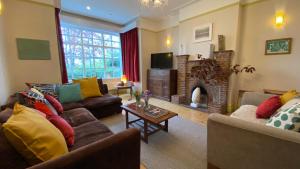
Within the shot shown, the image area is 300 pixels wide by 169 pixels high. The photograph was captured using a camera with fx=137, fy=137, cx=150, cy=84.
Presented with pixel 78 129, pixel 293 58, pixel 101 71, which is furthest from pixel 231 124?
pixel 101 71

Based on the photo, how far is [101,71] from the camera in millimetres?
5691

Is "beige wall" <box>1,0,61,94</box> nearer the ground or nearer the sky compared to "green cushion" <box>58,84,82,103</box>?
nearer the sky

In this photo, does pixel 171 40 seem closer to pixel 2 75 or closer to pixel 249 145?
pixel 249 145

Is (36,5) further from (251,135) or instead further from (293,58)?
(293,58)

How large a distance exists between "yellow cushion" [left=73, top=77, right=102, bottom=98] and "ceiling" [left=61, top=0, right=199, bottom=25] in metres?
2.20

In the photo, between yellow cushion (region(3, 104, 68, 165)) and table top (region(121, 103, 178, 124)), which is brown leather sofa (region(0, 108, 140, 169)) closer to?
yellow cushion (region(3, 104, 68, 165))

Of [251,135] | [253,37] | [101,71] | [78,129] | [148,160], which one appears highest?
[253,37]

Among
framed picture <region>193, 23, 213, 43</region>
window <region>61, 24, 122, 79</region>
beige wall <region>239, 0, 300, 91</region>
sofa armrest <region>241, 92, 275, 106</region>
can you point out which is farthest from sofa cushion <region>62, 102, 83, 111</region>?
beige wall <region>239, 0, 300, 91</region>

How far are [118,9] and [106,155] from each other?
4.40 metres

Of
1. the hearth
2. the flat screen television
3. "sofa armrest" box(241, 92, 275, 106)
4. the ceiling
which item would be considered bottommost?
the hearth

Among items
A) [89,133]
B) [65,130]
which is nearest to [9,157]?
[65,130]

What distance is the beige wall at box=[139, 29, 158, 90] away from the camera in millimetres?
5184

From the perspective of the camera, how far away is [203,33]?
12.5ft

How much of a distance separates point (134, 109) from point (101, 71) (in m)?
3.76
